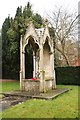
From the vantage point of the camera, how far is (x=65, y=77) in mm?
21891

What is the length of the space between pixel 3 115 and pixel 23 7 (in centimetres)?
2325

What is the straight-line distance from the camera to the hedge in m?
21.4

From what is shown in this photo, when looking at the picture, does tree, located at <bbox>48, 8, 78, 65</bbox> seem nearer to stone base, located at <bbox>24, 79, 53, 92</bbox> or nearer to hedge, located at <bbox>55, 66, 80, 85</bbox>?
hedge, located at <bbox>55, 66, 80, 85</bbox>

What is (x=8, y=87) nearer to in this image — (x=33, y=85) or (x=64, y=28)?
(x=33, y=85)

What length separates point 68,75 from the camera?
21.8m

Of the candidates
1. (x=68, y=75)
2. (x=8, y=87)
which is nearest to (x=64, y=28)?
(x=68, y=75)

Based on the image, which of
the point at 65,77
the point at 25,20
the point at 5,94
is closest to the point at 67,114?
the point at 5,94

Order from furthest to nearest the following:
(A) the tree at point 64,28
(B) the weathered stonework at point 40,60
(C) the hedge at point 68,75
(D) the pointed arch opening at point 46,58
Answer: (A) the tree at point 64,28 → (C) the hedge at point 68,75 → (D) the pointed arch opening at point 46,58 → (B) the weathered stonework at point 40,60

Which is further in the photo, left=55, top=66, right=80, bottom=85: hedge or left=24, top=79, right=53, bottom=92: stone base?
left=55, top=66, right=80, bottom=85: hedge

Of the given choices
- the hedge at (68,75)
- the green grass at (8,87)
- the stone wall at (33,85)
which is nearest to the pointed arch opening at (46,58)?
the stone wall at (33,85)

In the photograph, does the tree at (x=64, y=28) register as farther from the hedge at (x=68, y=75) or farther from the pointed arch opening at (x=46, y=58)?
the pointed arch opening at (x=46, y=58)

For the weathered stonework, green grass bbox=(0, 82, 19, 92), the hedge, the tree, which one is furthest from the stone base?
the tree

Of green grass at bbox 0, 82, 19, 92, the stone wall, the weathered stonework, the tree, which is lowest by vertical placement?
green grass at bbox 0, 82, 19, 92

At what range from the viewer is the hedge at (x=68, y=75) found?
21.4 metres
